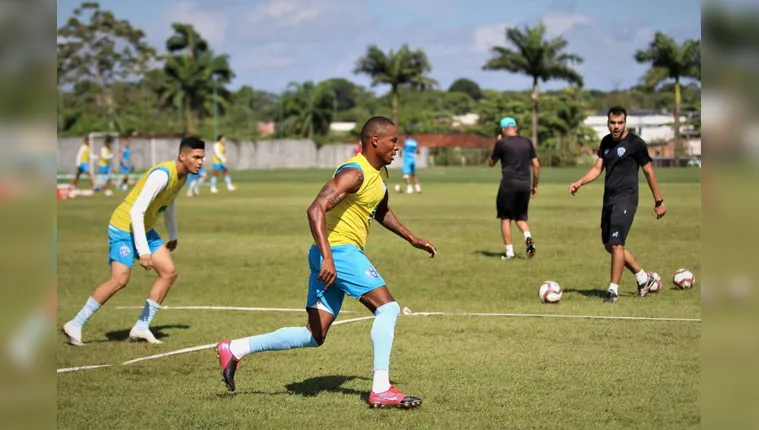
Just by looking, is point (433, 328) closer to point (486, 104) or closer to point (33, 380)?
point (33, 380)

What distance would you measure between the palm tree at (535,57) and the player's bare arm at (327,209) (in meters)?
85.8

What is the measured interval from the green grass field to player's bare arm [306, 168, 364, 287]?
1106 millimetres

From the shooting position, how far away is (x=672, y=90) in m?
91.4

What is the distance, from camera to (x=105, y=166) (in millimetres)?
42969

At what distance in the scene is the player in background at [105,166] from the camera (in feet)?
136

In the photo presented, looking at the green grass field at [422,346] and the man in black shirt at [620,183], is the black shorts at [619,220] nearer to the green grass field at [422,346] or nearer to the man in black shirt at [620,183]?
the man in black shirt at [620,183]

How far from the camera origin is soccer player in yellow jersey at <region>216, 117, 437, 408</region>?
291 inches

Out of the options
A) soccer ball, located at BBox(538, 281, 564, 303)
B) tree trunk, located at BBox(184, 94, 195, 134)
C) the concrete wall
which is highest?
tree trunk, located at BBox(184, 94, 195, 134)

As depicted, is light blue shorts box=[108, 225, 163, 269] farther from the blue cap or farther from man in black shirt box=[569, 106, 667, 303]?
the blue cap

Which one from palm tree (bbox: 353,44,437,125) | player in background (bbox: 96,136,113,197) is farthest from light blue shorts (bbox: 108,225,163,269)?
palm tree (bbox: 353,44,437,125)

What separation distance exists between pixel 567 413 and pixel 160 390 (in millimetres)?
3554

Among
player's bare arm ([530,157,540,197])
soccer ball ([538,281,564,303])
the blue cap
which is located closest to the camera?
soccer ball ([538,281,564,303])

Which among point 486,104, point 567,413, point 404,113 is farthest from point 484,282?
point 404,113

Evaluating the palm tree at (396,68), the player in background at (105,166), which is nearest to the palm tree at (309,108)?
the palm tree at (396,68)
